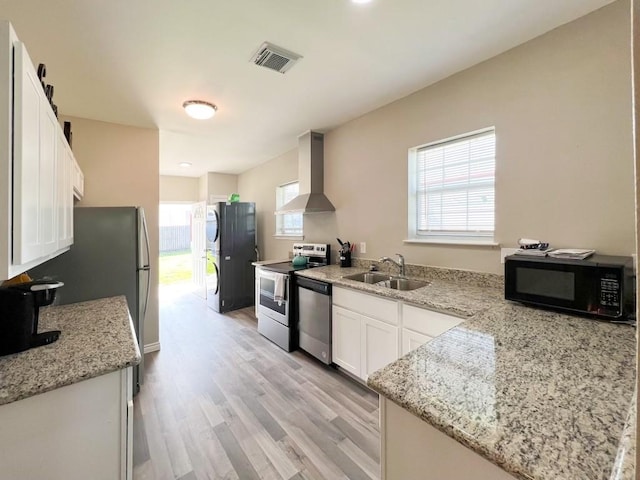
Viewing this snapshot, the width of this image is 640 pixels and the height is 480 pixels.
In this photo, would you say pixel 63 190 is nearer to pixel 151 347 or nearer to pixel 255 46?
pixel 255 46

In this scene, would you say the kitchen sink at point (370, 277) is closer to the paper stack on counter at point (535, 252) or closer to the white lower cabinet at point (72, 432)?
the paper stack on counter at point (535, 252)

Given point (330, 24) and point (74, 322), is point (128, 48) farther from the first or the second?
point (74, 322)

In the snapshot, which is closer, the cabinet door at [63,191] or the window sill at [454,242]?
the cabinet door at [63,191]

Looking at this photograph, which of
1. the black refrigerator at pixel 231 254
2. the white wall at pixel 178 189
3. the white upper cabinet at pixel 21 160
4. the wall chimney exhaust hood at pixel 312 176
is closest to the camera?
the white upper cabinet at pixel 21 160

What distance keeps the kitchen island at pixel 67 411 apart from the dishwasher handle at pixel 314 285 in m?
1.64

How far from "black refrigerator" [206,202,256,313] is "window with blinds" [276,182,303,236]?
52cm

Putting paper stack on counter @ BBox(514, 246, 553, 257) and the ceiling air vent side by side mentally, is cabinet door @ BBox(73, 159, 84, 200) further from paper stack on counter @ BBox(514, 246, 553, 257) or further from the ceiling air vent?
paper stack on counter @ BBox(514, 246, 553, 257)

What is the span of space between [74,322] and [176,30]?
186 centimetres

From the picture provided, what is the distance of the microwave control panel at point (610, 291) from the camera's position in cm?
128

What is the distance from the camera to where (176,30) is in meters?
1.68

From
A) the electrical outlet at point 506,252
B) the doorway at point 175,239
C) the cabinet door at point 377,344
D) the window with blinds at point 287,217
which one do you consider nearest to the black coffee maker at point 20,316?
the cabinet door at point 377,344

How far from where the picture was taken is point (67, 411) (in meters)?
1.02

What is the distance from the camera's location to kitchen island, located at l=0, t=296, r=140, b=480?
3.06ft

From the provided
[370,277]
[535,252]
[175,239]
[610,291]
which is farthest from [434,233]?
[175,239]
